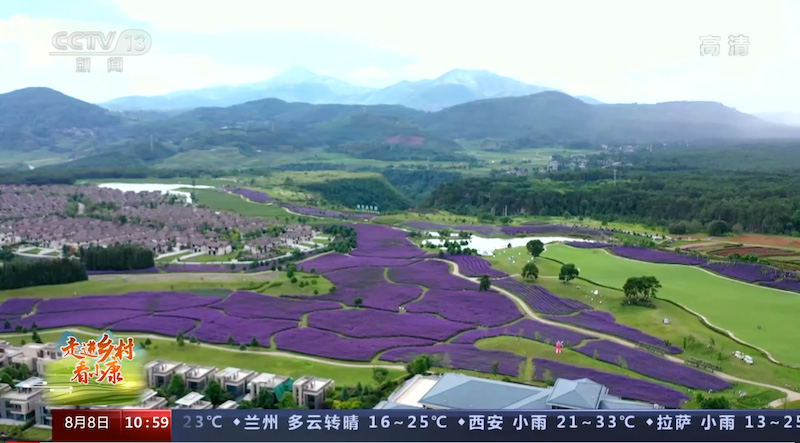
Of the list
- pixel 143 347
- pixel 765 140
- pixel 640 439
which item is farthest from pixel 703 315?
pixel 765 140

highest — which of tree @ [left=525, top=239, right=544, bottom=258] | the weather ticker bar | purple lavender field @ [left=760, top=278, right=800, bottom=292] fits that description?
the weather ticker bar

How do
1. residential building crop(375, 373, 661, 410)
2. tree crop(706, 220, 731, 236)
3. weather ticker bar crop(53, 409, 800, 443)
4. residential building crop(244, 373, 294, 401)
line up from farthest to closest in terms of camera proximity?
tree crop(706, 220, 731, 236)
residential building crop(244, 373, 294, 401)
residential building crop(375, 373, 661, 410)
weather ticker bar crop(53, 409, 800, 443)

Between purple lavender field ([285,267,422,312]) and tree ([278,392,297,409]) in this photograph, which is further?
purple lavender field ([285,267,422,312])

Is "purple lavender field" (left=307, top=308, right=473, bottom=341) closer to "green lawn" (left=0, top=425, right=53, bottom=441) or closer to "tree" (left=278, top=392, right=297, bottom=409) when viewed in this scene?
"tree" (left=278, top=392, right=297, bottom=409)

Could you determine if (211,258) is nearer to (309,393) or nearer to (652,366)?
(309,393)

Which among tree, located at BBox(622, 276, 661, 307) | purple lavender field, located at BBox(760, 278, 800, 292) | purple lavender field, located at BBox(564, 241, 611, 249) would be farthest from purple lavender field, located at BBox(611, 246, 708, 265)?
tree, located at BBox(622, 276, 661, 307)

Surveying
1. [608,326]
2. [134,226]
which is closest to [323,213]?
[134,226]
